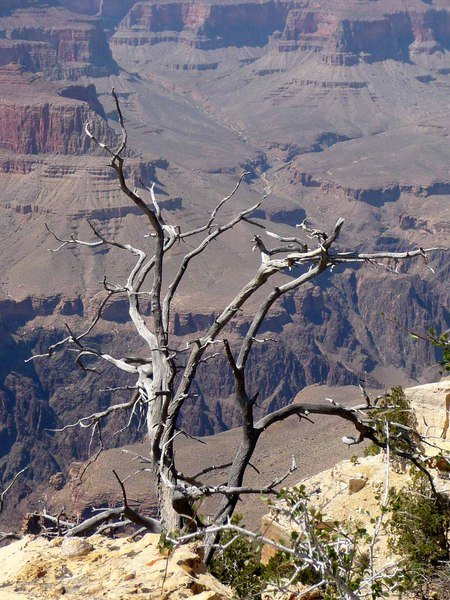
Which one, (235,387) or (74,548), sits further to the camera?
(235,387)

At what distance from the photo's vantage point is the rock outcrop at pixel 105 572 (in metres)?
8.98

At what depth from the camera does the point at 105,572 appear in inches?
375

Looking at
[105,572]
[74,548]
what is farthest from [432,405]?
[105,572]

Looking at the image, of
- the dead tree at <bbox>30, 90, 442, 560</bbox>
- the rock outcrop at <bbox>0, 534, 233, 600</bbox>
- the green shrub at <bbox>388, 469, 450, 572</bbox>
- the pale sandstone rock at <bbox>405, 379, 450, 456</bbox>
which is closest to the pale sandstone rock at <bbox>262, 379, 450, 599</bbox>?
the pale sandstone rock at <bbox>405, 379, 450, 456</bbox>

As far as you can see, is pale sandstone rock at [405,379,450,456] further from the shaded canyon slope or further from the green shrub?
the shaded canyon slope

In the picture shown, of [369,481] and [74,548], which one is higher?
[74,548]

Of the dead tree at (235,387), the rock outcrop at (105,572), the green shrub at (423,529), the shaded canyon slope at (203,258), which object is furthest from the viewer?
the shaded canyon slope at (203,258)

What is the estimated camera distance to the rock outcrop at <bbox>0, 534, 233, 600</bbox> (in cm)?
898

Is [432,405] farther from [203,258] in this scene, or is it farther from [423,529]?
[203,258]

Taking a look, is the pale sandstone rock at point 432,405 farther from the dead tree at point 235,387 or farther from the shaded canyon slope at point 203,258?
the shaded canyon slope at point 203,258

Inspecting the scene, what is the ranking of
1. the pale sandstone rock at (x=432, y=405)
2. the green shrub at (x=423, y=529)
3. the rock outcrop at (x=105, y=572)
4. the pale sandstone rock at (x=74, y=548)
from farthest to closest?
1. the pale sandstone rock at (x=432, y=405)
2. the green shrub at (x=423, y=529)
3. the pale sandstone rock at (x=74, y=548)
4. the rock outcrop at (x=105, y=572)

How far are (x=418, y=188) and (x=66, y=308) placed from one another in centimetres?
6260

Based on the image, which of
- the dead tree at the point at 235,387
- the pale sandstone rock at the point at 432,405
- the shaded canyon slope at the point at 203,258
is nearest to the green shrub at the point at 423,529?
the dead tree at the point at 235,387

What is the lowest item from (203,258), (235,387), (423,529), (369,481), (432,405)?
(203,258)
